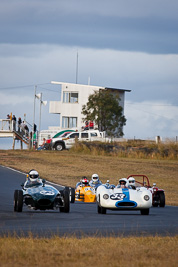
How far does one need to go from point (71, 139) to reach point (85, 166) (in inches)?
504

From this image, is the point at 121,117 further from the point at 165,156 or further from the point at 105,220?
the point at 105,220

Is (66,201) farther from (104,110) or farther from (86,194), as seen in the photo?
(104,110)

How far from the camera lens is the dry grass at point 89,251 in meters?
9.09

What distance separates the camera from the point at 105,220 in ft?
54.7

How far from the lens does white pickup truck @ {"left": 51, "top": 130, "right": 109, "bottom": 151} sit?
5741cm

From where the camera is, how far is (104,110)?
7481 centimetres

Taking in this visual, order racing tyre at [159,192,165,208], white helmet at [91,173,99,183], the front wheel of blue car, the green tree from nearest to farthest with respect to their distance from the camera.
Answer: the front wheel of blue car → racing tyre at [159,192,165,208] → white helmet at [91,173,99,183] → the green tree

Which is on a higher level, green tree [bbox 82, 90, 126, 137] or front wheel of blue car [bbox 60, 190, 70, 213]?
green tree [bbox 82, 90, 126, 137]

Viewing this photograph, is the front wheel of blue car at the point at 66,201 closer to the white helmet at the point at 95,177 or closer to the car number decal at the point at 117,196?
the car number decal at the point at 117,196

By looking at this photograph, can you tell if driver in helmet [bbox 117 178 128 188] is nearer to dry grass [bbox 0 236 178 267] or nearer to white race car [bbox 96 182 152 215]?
white race car [bbox 96 182 152 215]

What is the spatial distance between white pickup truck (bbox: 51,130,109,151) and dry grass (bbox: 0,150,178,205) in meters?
3.42

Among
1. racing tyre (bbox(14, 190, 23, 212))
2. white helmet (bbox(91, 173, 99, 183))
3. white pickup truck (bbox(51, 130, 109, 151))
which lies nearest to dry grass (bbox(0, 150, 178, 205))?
white pickup truck (bbox(51, 130, 109, 151))

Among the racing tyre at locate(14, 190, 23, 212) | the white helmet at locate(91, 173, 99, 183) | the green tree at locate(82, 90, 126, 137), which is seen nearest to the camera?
the racing tyre at locate(14, 190, 23, 212)

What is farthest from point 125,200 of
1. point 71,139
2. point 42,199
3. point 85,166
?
point 71,139
